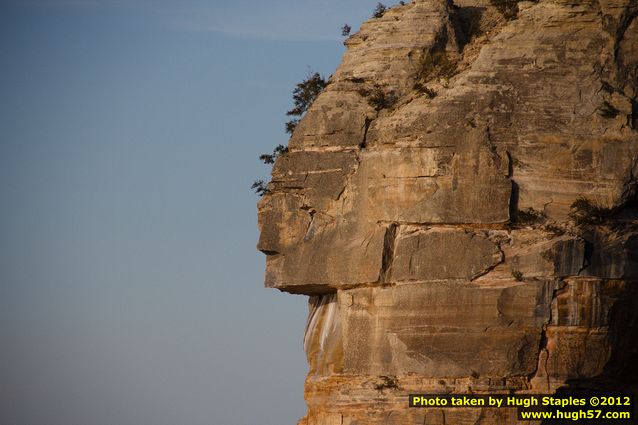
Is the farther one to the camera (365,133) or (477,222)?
(365,133)

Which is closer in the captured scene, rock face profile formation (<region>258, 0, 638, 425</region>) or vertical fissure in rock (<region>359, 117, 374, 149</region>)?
rock face profile formation (<region>258, 0, 638, 425</region>)

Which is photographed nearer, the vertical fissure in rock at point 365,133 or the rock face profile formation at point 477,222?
the rock face profile formation at point 477,222

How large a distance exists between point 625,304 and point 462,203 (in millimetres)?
4673

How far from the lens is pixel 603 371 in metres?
42.7

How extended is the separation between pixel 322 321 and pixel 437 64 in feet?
24.4

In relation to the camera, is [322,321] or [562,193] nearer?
[562,193]

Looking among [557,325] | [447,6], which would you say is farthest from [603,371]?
[447,6]

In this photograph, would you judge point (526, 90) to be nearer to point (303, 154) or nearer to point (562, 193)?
point (562, 193)

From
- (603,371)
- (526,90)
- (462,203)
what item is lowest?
(603,371)

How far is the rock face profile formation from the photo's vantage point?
42.8 meters

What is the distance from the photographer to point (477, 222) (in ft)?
143

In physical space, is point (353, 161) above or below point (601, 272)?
above

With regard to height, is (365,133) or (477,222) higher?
(365,133)

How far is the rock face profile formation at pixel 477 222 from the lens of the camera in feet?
140
